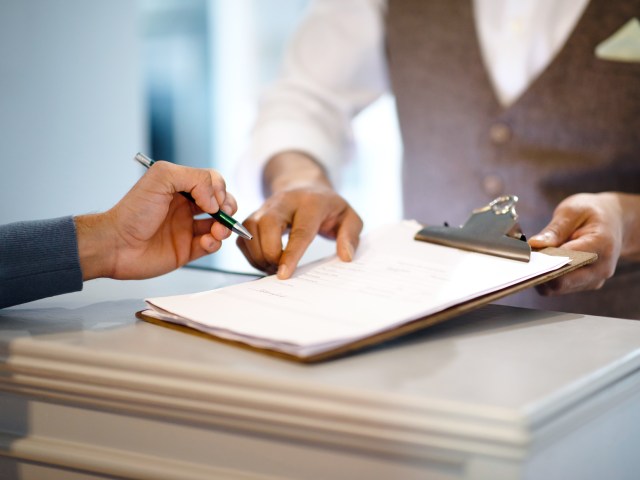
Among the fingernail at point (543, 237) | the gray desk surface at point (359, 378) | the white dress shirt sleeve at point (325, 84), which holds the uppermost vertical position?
the white dress shirt sleeve at point (325, 84)

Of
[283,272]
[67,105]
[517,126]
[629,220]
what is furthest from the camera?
[67,105]

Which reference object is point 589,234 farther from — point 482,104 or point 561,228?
point 482,104

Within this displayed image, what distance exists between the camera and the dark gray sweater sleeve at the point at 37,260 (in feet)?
2.50

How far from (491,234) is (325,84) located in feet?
2.76

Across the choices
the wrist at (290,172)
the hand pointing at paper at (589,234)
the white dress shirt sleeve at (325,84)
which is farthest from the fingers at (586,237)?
the white dress shirt sleeve at (325,84)

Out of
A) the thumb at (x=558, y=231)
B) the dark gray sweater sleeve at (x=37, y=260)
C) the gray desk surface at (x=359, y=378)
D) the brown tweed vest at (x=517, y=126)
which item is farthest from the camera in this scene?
the brown tweed vest at (x=517, y=126)

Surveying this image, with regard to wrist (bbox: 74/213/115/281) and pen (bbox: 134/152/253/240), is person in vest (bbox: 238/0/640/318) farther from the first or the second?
wrist (bbox: 74/213/115/281)

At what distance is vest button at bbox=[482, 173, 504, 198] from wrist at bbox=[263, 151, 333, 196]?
0.31m

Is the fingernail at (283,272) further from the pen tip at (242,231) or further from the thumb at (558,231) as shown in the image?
the thumb at (558,231)

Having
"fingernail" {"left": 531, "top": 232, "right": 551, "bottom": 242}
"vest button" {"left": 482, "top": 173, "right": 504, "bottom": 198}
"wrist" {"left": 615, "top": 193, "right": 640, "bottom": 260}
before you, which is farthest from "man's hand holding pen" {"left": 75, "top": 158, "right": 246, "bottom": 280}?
"vest button" {"left": 482, "top": 173, "right": 504, "bottom": 198}

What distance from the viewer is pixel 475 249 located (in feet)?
2.88

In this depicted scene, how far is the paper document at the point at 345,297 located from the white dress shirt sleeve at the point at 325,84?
0.65 metres

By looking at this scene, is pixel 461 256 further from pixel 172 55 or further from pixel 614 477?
pixel 172 55

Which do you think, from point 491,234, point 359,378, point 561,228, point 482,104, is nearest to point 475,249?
point 491,234
